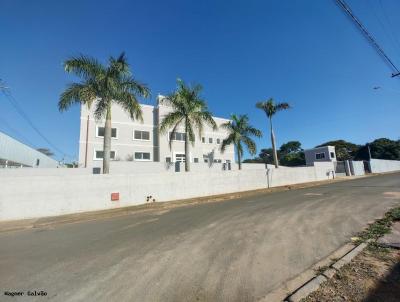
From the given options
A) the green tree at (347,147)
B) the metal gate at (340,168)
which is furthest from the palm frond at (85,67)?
the green tree at (347,147)

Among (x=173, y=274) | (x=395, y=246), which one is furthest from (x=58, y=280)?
(x=395, y=246)

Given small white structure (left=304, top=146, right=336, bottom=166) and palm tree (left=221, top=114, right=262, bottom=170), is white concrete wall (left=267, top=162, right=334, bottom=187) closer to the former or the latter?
palm tree (left=221, top=114, right=262, bottom=170)

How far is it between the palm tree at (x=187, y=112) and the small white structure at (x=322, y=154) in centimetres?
3404

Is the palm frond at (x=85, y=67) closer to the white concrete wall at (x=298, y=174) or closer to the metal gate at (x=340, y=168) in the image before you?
the white concrete wall at (x=298, y=174)

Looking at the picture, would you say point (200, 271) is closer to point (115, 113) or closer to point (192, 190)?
point (192, 190)

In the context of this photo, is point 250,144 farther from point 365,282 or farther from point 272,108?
point 365,282

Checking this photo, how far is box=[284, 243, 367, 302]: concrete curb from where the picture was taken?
3217 millimetres

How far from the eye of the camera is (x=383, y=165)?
180ft

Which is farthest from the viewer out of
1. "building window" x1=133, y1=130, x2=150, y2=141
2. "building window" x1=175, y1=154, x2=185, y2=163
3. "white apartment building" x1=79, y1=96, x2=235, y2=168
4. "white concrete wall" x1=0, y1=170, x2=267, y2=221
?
"building window" x1=175, y1=154, x2=185, y2=163

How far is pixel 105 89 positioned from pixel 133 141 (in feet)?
43.5

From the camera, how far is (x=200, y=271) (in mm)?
4242

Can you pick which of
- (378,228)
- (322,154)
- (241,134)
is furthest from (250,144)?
(322,154)

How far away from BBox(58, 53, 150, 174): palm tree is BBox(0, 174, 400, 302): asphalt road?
30.5ft

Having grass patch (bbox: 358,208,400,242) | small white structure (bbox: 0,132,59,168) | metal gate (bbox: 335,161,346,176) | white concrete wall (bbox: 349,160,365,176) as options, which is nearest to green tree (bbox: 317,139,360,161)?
white concrete wall (bbox: 349,160,365,176)
